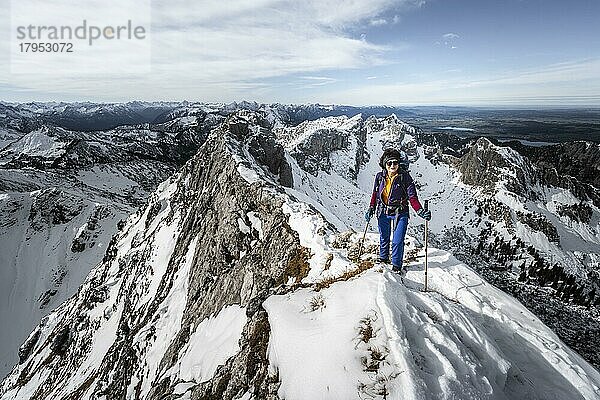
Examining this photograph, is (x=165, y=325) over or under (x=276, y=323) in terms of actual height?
under

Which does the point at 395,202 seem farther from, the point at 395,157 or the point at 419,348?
the point at 419,348

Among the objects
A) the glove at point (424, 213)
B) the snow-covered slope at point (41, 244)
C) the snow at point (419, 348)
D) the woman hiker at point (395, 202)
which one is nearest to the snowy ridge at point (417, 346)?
the snow at point (419, 348)

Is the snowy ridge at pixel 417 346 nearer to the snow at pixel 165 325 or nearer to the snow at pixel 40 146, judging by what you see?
the snow at pixel 165 325

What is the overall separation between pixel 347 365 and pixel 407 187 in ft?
16.7

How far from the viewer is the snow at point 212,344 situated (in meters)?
8.59

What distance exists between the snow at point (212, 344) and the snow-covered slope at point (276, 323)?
0.07 meters

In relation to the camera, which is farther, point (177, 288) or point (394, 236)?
point (177, 288)

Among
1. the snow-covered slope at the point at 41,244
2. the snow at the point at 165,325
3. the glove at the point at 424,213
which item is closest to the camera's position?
the glove at the point at 424,213

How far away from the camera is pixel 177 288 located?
18.4 metres

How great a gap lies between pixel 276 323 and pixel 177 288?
45.2 ft

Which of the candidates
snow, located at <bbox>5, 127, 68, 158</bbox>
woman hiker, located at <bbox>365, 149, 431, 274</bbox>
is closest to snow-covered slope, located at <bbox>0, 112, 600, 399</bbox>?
woman hiker, located at <bbox>365, 149, 431, 274</bbox>

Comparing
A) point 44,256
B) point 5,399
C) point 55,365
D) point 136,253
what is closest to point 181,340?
point 136,253

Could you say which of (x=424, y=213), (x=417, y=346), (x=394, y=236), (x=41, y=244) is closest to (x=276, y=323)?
(x=417, y=346)

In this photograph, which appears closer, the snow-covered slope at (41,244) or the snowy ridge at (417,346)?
the snowy ridge at (417,346)
